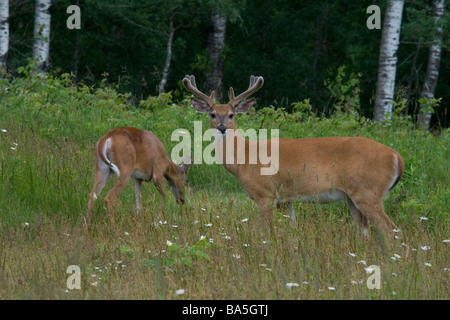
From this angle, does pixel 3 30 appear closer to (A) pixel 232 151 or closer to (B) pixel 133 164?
(B) pixel 133 164

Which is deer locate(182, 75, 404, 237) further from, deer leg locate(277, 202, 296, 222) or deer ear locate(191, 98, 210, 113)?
deer ear locate(191, 98, 210, 113)

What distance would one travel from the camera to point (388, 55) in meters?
12.8

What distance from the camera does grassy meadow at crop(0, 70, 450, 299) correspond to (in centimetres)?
423

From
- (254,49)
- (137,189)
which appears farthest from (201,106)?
(254,49)

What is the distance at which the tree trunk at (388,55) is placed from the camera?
40.9 ft

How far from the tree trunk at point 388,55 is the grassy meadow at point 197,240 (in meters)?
4.36

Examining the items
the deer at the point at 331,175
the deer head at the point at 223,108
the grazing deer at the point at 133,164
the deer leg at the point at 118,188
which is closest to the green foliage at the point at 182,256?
the deer at the point at 331,175

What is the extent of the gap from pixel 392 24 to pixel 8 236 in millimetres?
9018

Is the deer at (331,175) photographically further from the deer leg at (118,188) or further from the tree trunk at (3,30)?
the tree trunk at (3,30)

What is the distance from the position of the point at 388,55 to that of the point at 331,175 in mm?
7063

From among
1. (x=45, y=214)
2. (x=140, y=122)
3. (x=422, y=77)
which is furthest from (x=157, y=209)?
(x=422, y=77)

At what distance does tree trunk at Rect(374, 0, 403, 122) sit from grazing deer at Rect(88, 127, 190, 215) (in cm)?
563

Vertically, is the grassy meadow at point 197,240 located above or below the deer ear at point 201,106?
below

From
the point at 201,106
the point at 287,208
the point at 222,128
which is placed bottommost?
the point at 287,208
